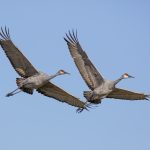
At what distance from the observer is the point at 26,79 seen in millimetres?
109375

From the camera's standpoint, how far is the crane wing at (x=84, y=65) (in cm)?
10912

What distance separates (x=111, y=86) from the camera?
356ft

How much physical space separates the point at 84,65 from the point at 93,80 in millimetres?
878

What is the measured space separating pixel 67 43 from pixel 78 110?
137 inches

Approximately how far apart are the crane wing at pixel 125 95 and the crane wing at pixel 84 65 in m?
1.13

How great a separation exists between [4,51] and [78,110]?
15.9 ft

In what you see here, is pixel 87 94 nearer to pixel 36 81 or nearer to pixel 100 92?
pixel 100 92

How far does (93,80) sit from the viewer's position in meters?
109

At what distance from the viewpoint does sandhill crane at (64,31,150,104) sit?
109m

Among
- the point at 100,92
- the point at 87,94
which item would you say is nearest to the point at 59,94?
the point at 87,94

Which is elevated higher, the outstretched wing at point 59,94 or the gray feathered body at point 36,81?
the gray feathered body at point 36,81

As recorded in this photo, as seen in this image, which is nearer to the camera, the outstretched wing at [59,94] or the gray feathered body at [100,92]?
the gray feathered body at [100,92]

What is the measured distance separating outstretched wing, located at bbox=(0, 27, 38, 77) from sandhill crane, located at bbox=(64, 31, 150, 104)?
89.8 inches

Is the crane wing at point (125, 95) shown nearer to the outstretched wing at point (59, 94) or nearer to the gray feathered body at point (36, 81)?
the outstretched wing at point (59, 94)
